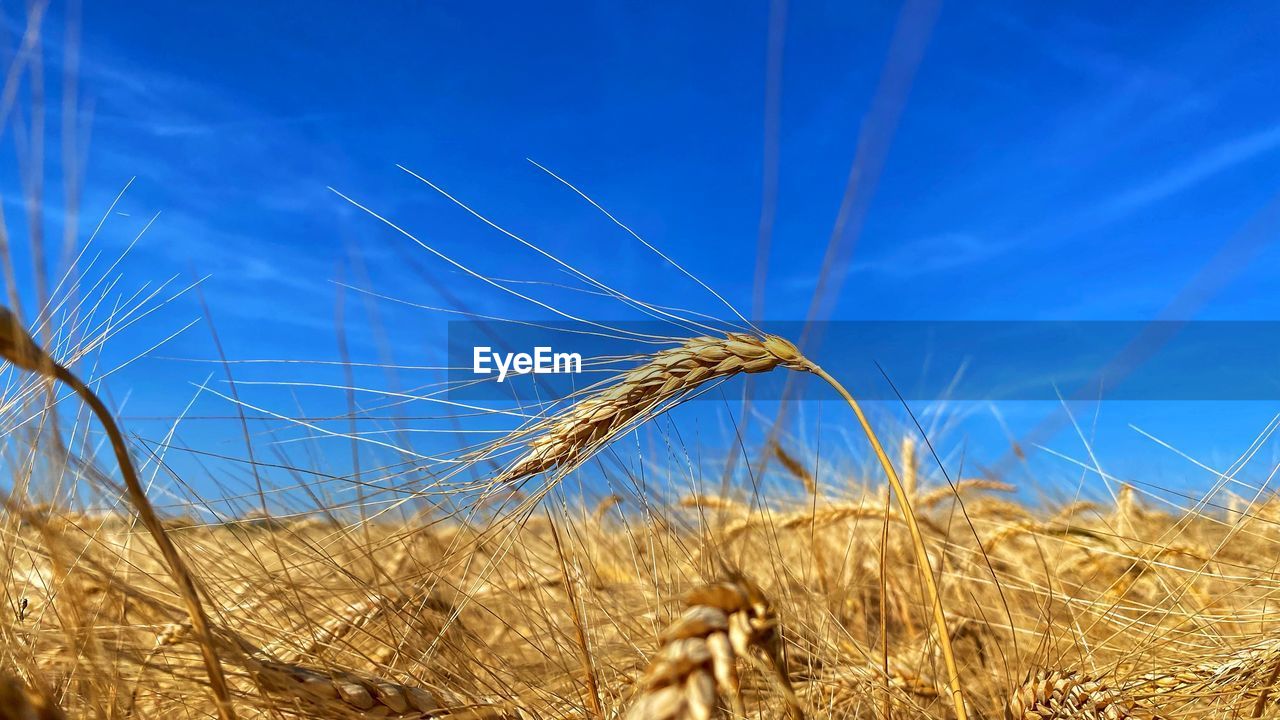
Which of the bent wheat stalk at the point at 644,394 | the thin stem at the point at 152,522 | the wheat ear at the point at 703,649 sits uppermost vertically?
the bent wheat stalk at the point at 644,394

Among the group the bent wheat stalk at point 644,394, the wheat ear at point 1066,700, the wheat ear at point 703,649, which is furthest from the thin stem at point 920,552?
the wheat ear at point 703,649

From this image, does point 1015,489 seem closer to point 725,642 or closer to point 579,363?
point 579,363

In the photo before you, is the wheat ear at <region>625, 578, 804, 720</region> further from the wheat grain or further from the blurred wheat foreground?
the wheat grain

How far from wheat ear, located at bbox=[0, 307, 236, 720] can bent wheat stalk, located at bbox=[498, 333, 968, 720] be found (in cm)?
61

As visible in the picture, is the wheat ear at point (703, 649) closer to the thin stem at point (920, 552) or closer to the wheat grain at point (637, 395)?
the thin stem at point (920, 552)

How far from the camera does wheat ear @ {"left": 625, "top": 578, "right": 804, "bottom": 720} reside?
24.4 inches

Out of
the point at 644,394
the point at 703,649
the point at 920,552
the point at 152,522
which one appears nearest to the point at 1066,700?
the point at 920,552

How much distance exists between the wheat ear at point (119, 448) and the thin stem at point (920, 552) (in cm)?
90

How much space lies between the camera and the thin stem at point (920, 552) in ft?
3.83

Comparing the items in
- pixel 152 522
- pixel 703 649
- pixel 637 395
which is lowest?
pixel 703 649

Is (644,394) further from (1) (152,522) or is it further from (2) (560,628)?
(1) (152,522)

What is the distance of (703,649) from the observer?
0.66 m

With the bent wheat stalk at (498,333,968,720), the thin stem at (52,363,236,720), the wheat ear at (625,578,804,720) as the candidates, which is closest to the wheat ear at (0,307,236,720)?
the thin stem at (52,363,236,720)

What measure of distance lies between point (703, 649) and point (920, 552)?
72cm
